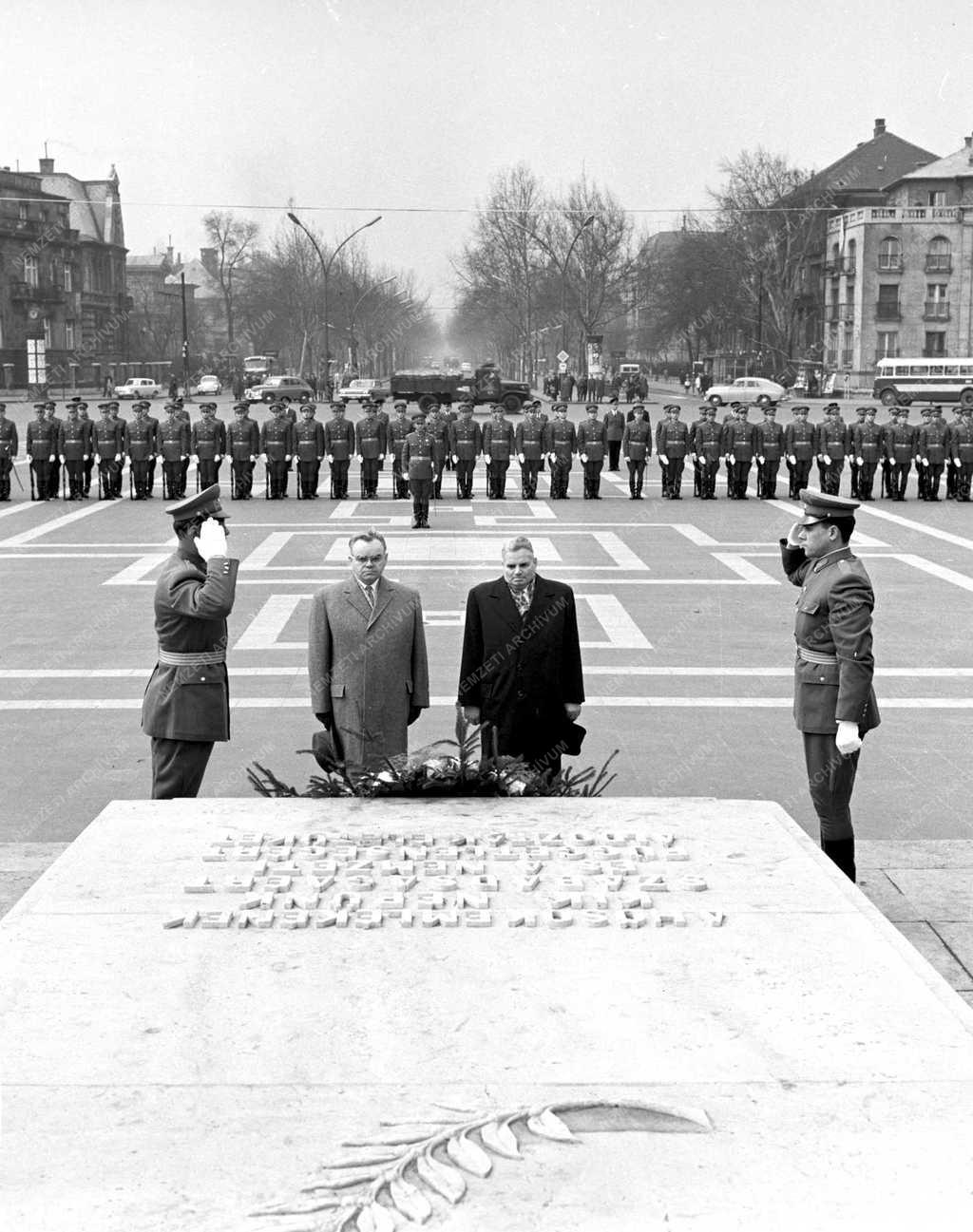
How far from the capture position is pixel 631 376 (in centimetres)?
7450

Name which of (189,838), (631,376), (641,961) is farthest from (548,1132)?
(631,376)

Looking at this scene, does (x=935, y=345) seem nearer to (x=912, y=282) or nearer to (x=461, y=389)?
(x=912, y=282)

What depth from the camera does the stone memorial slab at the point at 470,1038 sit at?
10.5 ft

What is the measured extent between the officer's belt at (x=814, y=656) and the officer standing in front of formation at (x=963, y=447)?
66.1 feet

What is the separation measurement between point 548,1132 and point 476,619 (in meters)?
3.99

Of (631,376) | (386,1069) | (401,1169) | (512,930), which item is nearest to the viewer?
(401,1169)

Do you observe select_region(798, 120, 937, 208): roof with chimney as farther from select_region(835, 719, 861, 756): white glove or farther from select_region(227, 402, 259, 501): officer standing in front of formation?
select_region(835, 719, 861, 756): white glove

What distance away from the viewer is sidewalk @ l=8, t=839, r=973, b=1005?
19.9ft

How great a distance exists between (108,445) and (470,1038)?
23.3m

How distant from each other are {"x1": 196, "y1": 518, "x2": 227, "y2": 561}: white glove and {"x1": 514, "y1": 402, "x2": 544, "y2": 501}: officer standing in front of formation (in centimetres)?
1984

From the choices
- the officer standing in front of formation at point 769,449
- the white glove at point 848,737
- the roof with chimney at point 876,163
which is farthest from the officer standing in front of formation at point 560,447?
the roof with chimney at point 876,163

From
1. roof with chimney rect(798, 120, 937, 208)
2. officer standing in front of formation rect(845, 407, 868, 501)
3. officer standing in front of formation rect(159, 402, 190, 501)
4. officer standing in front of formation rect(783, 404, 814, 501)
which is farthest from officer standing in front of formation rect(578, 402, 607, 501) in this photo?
→ roof with chimney rect(798, 120, 937, 208)

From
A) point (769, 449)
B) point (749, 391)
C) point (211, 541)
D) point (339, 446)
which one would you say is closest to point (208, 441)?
point (339, 446)

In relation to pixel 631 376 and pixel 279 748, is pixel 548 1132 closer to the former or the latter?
pixel 279 748
